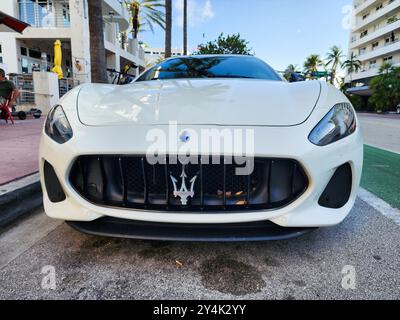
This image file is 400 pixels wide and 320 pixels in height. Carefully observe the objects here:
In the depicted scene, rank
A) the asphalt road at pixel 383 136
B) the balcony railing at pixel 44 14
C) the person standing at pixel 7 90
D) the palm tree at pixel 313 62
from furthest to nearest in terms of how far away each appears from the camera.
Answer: the palm tree at pixel 313 62
the balcony railing at pixel 44 14
the person standing at pixel 7 90
the asphalt road at pixel 383 136

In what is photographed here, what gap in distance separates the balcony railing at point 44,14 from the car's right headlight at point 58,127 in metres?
15.2

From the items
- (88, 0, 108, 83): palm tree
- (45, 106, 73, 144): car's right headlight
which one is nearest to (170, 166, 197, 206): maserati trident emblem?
(45, 106, 73, 144): car's right headlight

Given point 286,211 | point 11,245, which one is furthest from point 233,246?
point 11,245

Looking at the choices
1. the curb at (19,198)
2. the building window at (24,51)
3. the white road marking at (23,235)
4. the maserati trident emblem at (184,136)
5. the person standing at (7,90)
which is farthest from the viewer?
the building window at (24,51)

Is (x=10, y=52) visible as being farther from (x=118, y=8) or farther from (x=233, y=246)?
(x=233, y=246)

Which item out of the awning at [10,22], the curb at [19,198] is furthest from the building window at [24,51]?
the curb at [19,198]

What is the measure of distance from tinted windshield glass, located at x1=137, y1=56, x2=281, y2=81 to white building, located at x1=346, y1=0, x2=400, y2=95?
137ft

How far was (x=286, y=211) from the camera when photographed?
1.39m

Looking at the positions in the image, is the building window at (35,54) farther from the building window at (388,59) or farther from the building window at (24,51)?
the building window at (388,59)

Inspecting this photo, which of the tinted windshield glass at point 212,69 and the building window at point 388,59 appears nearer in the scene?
the tinted windshield glass at point 212,69

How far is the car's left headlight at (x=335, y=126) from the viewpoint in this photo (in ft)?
4.76

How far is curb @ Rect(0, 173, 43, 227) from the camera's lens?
2.04 m
